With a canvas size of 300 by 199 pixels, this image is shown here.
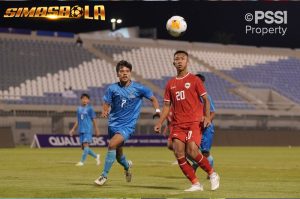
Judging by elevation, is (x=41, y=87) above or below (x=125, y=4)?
below

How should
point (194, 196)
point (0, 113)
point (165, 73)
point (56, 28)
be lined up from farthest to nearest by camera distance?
point (56, 28), point (165, 73), point (0, 113), point (194, 196)

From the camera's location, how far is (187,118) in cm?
1286

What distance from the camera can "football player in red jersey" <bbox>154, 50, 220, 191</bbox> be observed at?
503 inches

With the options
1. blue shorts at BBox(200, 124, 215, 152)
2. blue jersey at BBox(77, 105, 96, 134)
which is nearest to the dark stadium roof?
blue jersey at BBox(77, 105, 96, 134)

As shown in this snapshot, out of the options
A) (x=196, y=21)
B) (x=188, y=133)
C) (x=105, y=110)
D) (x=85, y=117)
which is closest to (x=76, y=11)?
(x=196, y=21)

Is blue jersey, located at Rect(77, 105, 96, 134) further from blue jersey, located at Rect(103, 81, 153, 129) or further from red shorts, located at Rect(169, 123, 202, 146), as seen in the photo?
red shorts, located at Rect(169, 123, 202, 146)

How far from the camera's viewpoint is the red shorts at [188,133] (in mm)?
12773

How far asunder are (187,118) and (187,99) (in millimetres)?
345

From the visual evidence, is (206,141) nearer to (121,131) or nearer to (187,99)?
(121,131)

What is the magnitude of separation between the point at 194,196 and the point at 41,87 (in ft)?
142

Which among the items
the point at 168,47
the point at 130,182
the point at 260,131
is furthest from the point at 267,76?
the point at 130,182

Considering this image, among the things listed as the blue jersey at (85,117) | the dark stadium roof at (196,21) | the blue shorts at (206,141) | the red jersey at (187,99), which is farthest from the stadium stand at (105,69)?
the red jersey at (187,99)

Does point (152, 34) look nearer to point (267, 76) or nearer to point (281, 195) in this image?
point (267, 76)

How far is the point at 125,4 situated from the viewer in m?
63.7
